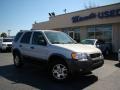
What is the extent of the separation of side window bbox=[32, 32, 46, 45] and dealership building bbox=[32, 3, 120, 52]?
11480 mm

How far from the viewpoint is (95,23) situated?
19.8m

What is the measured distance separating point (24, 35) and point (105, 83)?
15.4 feet

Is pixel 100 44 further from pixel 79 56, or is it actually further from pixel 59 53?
pixel 79 56

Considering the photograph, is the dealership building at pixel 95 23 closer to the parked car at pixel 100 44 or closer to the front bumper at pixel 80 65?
the parked car at pixel 100 44

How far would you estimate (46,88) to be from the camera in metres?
6.14

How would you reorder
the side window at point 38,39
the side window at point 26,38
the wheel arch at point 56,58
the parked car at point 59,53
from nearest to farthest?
the parked car at point 59,53, the wheel arch at point 56,58, the side window at point 38,39, the side window at point 26,38

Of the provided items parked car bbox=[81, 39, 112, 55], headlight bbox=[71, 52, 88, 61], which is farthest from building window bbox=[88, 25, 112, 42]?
headlight bbox=[71, 52, 88, 61]

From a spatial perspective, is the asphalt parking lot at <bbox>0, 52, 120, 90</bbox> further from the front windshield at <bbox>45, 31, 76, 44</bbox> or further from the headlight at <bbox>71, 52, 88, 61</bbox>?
the front windshield at <bbox>45, 31, 76, 44</bbox>

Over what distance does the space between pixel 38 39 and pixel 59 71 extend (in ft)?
6.26

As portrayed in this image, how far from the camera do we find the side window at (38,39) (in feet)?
25.0

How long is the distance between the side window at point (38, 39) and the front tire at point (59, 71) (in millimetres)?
1106

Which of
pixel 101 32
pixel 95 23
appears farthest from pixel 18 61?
pixel 101 32

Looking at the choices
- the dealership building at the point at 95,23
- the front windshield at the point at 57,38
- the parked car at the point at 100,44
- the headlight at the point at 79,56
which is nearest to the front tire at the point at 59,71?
the headlight at the point at 79,56

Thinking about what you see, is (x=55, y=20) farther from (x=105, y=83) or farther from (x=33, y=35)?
(x=105, y=83)
